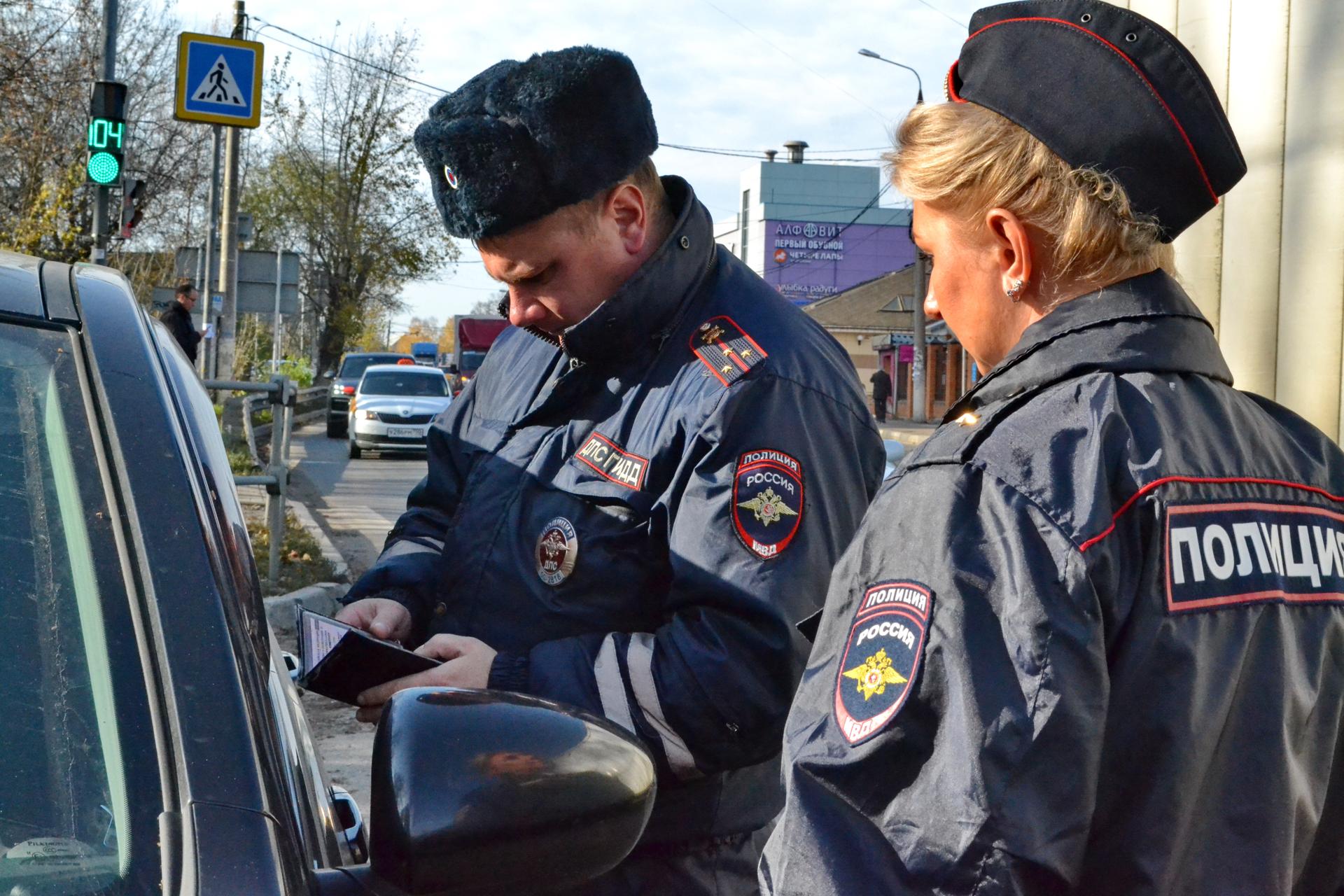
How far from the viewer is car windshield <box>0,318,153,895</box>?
1.11 m

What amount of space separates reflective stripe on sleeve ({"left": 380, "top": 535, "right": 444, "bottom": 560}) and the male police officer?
15cm

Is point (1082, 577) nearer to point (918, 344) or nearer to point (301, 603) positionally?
point (301, 603)

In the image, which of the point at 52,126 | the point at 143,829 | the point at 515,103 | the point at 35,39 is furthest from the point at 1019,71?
the point at 52,126

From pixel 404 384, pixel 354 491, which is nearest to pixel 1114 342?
pixel 354 491

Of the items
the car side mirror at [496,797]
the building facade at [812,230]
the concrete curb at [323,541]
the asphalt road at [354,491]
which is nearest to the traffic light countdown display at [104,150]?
the concrete curb at [323,541]

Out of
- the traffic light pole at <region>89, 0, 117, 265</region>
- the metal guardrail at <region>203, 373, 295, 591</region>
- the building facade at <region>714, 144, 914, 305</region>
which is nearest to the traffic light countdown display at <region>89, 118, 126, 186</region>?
the traffic light pole at <region>89, 0, 117, 265</region>

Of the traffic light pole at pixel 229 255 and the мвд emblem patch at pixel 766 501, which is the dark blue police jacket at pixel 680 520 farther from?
the traffic light pole at pixel 229 255

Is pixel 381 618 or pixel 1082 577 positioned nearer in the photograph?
pixel 1082 577

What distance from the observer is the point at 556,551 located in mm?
2025

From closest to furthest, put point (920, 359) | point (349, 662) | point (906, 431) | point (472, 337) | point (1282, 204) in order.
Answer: point (349, 662) → point (1282, 204) → point (906, 431) → point (920, 359) → point (472, 337)

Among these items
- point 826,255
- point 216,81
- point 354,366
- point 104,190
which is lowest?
point 354,366

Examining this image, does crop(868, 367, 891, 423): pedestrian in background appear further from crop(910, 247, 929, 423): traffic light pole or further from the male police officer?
the male police officer

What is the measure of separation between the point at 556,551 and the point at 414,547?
0.54 m

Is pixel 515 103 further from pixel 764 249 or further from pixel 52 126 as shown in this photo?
pixel 764 249
